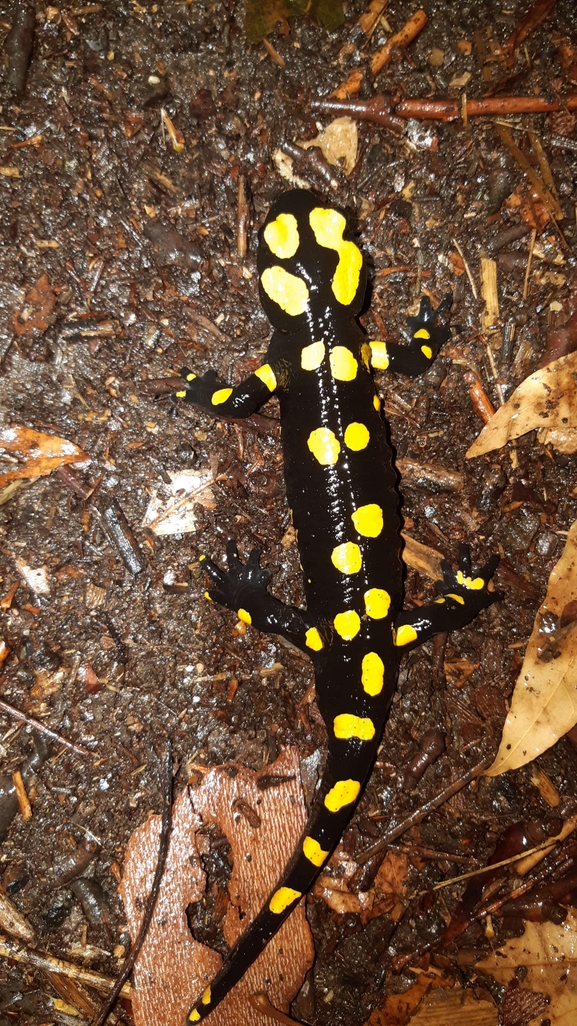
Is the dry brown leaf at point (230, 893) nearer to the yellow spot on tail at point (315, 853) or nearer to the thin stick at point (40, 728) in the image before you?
the yellow spot on tail at point (315, 853)

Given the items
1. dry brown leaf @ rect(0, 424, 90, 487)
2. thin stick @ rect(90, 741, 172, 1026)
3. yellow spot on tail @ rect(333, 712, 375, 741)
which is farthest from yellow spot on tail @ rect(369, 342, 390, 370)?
thin stick @ rect(90, 741, 172, 1026)

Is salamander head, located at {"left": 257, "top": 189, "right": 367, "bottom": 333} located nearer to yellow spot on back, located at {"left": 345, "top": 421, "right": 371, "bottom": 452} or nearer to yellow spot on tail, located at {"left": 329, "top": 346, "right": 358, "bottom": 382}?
yellow spot on tail, located at {"left": 329, "top": 346, "right": 358, "bottom": 382}

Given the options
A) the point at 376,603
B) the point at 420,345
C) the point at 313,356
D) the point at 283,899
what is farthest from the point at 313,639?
the point at 420,345

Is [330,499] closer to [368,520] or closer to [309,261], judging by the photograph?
[368,520]

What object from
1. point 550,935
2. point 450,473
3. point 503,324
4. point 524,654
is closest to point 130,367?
point 450,473

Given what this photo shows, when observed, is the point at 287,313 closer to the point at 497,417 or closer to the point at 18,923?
the point at 497,417
